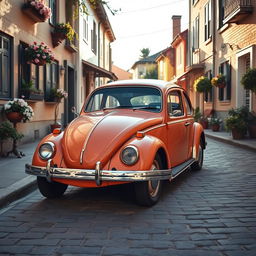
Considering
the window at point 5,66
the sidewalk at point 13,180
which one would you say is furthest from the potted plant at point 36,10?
the sidewalk at point 13,180

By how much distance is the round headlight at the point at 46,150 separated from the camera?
470cm

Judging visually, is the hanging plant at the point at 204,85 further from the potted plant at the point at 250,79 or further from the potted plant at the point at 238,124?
the potted plant at the point at 250,79

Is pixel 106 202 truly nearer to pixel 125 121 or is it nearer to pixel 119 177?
pixel 119 177

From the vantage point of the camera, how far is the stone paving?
322cm

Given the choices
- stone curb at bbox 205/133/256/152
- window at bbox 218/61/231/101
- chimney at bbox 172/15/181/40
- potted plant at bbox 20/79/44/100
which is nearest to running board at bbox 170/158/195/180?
stone curb at bbox 205/133/256/152

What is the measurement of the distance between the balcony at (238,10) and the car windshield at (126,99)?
8.42 meters

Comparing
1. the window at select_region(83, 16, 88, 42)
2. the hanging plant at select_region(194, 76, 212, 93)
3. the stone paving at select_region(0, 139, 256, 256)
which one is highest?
the window at select_region(83, 16, 88, 42)

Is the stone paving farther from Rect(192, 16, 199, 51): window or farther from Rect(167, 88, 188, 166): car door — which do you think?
Rect(192, 16, 199, 51): window

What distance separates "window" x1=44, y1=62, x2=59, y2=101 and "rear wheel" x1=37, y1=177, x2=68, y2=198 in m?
8.19

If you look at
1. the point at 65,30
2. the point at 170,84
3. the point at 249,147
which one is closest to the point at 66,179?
the point at 170,84

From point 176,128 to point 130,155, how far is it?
5.27 ft

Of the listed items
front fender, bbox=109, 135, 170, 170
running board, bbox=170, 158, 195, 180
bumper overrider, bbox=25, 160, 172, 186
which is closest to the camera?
bumper overrider, bbox=25, 160, 172, 186

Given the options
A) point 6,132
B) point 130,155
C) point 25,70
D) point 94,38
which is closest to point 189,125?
point 130,155

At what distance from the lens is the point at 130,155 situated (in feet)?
14.4
